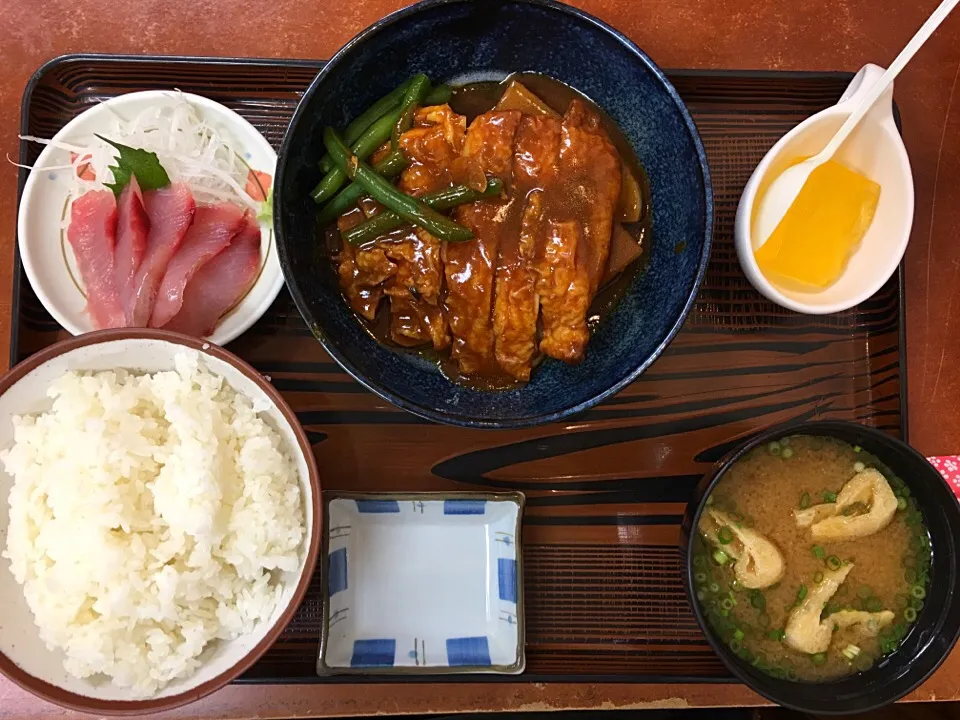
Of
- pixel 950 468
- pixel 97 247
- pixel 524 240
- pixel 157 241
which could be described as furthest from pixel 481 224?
pixel 950 468

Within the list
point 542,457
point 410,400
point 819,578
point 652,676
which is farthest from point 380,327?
point 819,578

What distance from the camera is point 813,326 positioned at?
2.23 metres

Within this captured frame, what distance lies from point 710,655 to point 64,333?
88.9 inches

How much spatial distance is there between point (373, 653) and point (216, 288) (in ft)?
3.84

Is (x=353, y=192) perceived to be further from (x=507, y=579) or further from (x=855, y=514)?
(x=855, y=514)

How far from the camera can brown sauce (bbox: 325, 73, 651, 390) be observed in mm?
1980

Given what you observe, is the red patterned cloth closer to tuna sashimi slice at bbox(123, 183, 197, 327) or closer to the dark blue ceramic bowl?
the dark blue ceramic bowl

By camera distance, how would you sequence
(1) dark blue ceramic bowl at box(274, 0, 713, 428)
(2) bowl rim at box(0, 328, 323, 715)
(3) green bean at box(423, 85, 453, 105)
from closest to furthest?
(2) bowl rim at box(0, 328, 323, 715) < (1) dark blue ceramic bowl at box(274, 0, 713, 428) < (3) green bean at box(423, 85, 453, 105)

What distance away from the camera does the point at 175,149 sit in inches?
83.0

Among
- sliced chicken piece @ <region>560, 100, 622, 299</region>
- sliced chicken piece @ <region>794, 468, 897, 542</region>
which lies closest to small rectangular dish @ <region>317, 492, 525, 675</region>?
sliced chicken piece @ <region>560, 100, 622, 299</region>

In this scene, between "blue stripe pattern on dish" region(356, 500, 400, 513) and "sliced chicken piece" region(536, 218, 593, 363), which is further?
"blue stripe pattern on dish" region(356, 500, 400, 513)

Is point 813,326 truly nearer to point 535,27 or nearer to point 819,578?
point 819,578

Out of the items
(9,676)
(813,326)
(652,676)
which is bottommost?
(652,676)

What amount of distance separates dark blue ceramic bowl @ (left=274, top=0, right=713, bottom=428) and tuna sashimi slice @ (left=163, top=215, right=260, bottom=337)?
278mm
